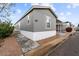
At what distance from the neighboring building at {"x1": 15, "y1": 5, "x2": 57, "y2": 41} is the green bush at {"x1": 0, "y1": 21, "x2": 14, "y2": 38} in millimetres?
102

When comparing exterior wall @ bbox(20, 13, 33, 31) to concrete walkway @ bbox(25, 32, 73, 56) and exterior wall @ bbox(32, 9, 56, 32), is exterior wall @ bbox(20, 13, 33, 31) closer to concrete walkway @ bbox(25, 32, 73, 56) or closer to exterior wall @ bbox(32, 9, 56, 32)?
exterior wall @ bbox(32, 9, 56, 32)

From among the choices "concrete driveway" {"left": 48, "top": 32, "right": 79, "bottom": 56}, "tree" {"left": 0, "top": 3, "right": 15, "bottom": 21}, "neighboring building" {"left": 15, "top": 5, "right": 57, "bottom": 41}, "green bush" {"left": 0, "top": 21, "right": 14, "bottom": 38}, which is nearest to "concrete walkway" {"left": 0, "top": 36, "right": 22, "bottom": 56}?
Answer: "green bush" {"left": 0, "top": 21, "right": 14, "bottom": 38}

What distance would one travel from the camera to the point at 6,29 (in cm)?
270

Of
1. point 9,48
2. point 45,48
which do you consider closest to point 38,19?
point 45,48

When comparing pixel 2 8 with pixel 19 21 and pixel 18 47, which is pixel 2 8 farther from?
pixel 18 47

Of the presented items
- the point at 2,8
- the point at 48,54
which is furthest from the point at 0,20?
the point at 48,54

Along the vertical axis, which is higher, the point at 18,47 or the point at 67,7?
the point at 67,7

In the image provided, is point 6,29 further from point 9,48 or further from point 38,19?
point 38,19

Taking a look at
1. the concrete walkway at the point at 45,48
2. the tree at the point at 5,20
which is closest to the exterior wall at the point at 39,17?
the concrete walkway at the point at 45,48

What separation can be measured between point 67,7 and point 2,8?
40.5 inches

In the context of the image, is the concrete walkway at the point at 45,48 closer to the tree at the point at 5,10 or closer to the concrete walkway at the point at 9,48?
the concrete walkway at the point at 9,48

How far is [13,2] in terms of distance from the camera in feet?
8.81

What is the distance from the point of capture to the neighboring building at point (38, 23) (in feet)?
8.76

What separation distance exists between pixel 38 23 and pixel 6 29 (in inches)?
20.3
